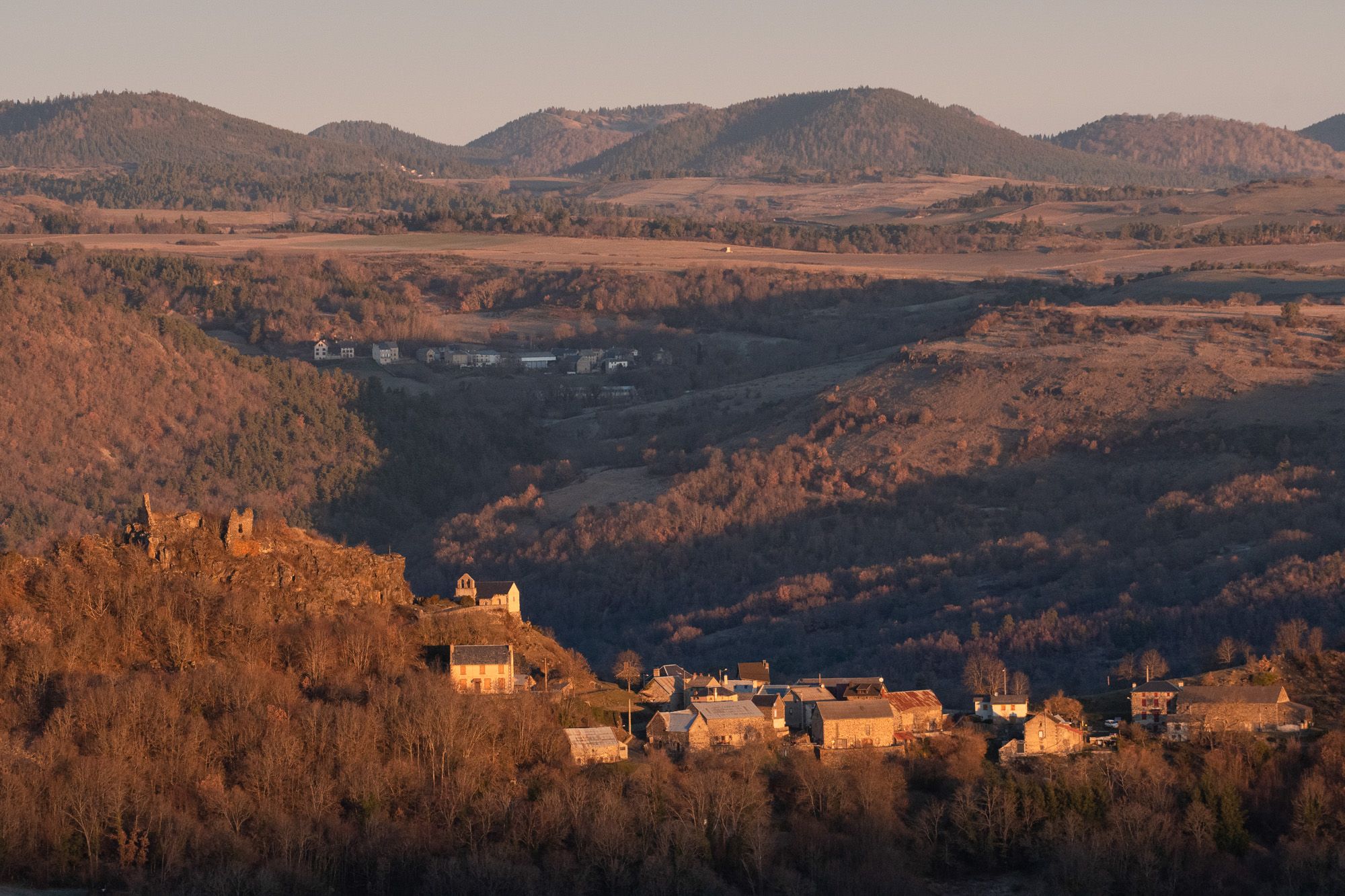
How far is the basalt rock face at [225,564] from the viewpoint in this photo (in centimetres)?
5481

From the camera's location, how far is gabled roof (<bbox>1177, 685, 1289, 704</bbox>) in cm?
5556

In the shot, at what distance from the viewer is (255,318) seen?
134 meters

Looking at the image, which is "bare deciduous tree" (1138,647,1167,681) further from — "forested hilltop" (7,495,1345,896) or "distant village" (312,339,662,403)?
"distant village" (312,339,662,403)

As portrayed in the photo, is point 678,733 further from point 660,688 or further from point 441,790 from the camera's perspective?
point 441,790

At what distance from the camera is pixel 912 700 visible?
187ft

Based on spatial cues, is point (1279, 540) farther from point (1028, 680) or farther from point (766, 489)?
point (766, 489)

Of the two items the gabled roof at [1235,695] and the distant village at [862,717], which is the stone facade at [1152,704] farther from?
the gabled roof at [1235,695]

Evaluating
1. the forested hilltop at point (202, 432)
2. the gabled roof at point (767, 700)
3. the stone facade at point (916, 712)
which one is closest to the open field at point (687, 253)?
the forested hilltop at point (202, 432)

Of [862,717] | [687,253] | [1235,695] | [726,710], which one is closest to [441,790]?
[726,710]

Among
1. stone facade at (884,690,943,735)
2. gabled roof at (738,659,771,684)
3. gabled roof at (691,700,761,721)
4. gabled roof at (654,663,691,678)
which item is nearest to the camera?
gabled roof at (691,700,761,721)

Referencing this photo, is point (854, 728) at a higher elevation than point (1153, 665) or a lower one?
higher

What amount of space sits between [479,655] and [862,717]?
362 inches

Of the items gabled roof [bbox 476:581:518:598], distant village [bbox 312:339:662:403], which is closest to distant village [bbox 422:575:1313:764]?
gabled roof [bbox 476:581:518:598]

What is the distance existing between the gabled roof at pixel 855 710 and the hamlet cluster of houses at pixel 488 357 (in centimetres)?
7543
